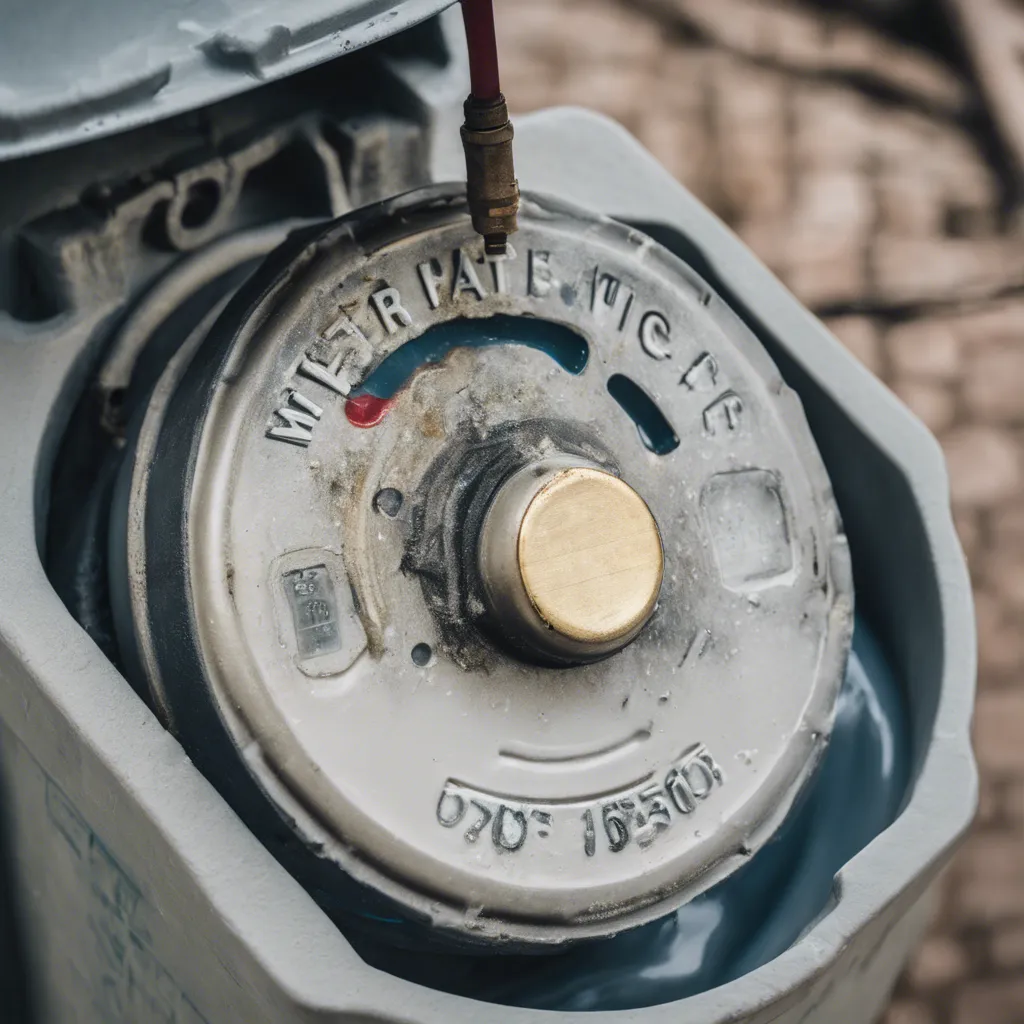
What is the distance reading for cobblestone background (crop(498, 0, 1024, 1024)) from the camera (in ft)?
5.19

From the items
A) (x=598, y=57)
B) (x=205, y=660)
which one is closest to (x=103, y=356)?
(x=205, y=660)

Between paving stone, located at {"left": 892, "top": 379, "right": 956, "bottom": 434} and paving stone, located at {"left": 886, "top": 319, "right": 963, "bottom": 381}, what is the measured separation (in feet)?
0.03

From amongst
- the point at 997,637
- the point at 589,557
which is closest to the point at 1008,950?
the point at 997,637

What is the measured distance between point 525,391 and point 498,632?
15 centimetres

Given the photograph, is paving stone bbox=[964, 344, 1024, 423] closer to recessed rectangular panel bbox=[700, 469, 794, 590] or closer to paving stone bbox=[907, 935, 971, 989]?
paving stone bbox=[907, 935, 971, 989]

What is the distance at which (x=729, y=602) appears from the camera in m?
0.95

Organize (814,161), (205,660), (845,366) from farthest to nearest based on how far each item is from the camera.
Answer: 1. (814,161)
2. (845,366)
3. (205,660)

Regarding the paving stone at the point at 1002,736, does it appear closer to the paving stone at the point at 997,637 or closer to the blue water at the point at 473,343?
the paving stone at the point at 997,637

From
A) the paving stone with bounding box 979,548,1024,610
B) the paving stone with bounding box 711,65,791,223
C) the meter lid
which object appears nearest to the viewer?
the meter lid

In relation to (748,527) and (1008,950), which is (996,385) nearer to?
(1008,950)

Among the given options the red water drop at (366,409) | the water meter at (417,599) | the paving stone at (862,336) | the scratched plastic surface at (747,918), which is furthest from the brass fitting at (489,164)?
the paving stone at (862,336)

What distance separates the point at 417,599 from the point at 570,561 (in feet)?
0.30

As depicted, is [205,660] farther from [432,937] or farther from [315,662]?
[432,937]

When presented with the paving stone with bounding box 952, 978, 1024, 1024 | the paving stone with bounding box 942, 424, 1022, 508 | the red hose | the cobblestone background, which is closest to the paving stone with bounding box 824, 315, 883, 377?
the cobblestone background
